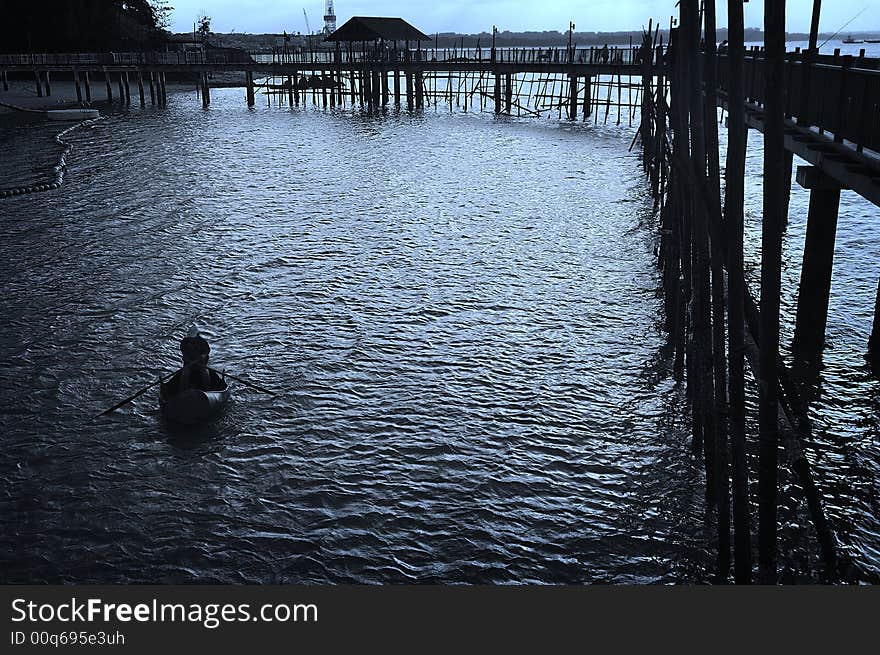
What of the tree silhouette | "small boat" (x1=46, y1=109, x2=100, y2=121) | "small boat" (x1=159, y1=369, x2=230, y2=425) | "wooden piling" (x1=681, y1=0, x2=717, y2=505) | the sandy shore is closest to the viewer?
"wooden piling" (x1=681, y1=0, x2=717, y2=505)

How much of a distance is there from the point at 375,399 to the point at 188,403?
2919 millimetres

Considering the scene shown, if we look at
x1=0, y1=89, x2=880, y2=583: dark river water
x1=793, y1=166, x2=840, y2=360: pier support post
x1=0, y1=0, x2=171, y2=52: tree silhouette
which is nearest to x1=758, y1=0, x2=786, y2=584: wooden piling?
x1=0, y1=89, x2=880, y2=583: dark river water

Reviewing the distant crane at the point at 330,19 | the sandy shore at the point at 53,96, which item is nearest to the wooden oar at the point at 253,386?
the sandy shore at the point at 53,96

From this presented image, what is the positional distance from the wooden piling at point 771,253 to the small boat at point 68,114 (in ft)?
179

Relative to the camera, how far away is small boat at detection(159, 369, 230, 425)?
43.5 ft

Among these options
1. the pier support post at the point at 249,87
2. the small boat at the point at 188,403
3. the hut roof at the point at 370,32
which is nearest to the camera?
the small boat at the point at 188,403

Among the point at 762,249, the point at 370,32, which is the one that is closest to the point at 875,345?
the point at 762,249

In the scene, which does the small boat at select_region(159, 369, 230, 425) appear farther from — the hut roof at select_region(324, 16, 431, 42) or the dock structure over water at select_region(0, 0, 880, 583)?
the hut roof at select_region(324, 16, 431, 42)

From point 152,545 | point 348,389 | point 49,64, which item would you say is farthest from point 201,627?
point 49,64

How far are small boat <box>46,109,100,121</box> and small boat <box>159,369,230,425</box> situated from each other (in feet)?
152

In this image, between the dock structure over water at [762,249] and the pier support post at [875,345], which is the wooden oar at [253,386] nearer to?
the dock structure over water at [762,249]

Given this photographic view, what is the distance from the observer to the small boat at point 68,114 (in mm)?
53781

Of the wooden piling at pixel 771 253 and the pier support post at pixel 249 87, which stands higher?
the pier support post at pixel 249 87

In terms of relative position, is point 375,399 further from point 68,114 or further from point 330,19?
point 330,19
